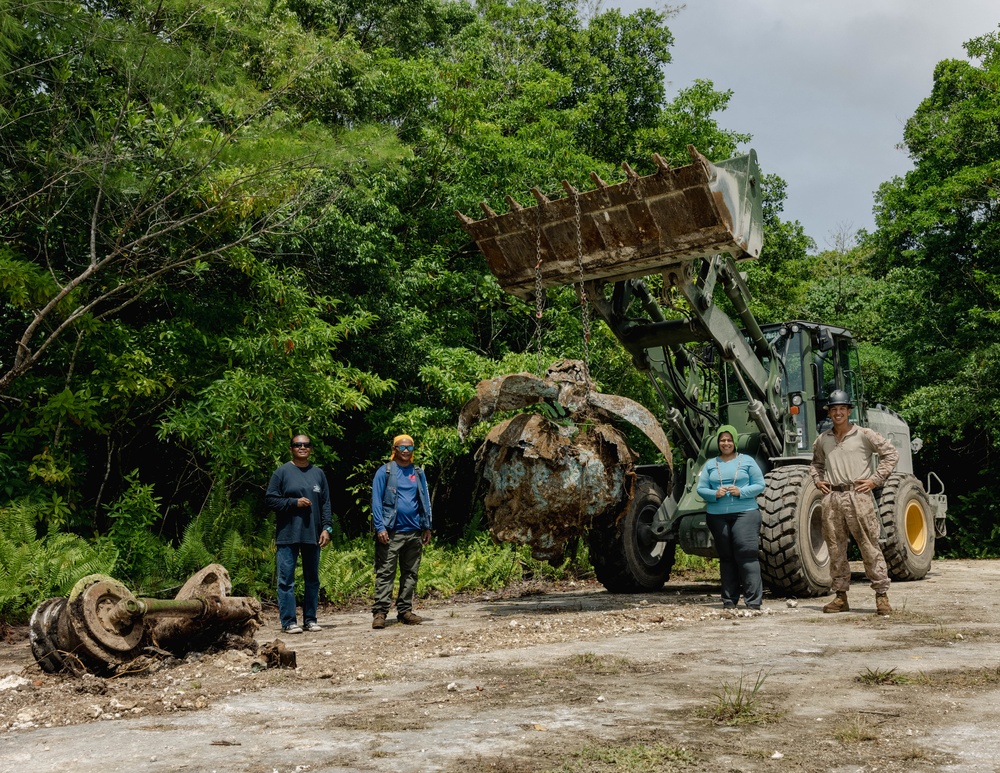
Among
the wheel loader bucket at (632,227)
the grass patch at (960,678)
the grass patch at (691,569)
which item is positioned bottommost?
the grass patch at (691,569)

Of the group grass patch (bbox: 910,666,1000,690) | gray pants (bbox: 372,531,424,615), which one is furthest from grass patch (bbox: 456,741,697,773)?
gray pants (bbox: 372,531,424,615)

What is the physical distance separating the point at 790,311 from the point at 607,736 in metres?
22.0

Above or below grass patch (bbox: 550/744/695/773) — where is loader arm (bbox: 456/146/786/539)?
above

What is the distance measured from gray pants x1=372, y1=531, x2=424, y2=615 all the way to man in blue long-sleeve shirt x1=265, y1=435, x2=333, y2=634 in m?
0.59

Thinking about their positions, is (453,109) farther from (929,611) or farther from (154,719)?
(154,719)

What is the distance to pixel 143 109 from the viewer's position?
459 inches

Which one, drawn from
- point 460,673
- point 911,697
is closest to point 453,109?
point 460,673

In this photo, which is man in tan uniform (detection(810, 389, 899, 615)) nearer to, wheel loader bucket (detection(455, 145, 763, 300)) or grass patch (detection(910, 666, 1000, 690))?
wheel loader bucket (detection(455, 145, 763, 300))

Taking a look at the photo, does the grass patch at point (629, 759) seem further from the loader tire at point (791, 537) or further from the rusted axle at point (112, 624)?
the loader tire at point (791, 537)

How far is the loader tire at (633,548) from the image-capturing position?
11750 mm

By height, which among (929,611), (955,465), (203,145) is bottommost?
(929,611)

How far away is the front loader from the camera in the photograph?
366 inches

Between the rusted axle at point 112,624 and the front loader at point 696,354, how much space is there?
3.35m

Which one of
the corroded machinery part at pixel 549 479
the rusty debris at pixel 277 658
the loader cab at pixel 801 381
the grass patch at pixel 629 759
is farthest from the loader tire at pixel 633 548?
the grass patch at pixel 629 759
